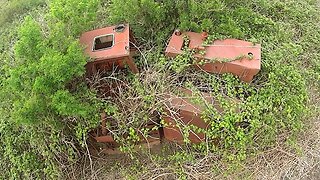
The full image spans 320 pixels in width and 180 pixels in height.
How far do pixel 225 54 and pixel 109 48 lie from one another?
46.0 inches

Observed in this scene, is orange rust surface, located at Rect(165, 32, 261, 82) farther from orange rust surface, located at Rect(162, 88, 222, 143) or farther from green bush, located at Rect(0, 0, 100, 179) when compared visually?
green bush, located at Rect(0, 0, 100, 179)

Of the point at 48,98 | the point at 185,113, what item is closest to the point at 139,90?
the point at 185,113

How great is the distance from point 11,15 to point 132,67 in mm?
3147

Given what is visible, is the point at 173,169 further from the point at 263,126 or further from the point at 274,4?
the point at 274,4

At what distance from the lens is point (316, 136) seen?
426cm

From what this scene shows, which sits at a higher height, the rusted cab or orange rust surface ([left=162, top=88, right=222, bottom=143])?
the rusted cab

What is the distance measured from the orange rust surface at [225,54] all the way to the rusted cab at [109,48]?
43 centimetres

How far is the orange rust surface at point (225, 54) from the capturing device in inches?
157

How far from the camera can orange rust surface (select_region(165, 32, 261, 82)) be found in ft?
13.1

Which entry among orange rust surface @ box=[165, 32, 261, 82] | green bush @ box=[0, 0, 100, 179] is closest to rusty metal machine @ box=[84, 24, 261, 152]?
orange rust surface @ box=[165, 32, 261, 82]

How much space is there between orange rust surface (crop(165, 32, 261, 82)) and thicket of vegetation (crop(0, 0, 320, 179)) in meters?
0.09

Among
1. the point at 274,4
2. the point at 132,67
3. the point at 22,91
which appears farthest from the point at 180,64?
the point at 274,4

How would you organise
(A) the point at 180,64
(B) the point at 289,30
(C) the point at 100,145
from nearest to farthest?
(A) the point at 180,64
(C) the point at 100,145
(B) the point at 289,30

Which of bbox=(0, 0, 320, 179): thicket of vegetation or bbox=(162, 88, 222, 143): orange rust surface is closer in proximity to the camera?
bbox=(0, 0, 320, 179): thicket of vegetation
